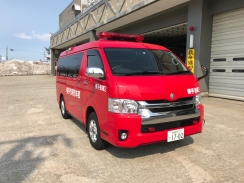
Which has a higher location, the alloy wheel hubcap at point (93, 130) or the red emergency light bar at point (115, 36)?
the red emergency light bar at point (115, 36)

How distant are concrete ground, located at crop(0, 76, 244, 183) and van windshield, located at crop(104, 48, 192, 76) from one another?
1385 mm

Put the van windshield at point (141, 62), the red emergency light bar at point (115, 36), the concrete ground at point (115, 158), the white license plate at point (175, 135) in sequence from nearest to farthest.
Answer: the concrete ground at point (115, 158)
the white license plate at point (175, 135)
the van windshield at point (141, 62)
the red emergency light bar at point (115, 36)

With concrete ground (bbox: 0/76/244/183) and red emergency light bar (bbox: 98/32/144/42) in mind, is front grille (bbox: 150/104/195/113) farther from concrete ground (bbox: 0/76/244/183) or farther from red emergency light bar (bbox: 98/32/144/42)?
red emergency light bar (bbox: 98/32/144/42)

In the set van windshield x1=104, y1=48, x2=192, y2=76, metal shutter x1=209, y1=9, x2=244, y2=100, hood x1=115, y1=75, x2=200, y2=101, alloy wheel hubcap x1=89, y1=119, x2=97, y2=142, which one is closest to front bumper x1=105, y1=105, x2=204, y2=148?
hood x1=115, y1=75, x2=200, y2=101

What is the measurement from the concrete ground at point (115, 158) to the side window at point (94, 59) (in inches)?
60.4

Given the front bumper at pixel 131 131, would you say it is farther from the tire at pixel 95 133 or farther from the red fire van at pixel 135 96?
the tire at pixel 95 133

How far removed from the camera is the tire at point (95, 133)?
3773mm

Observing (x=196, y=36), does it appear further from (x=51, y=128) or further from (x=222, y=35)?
(x=51, y=128)

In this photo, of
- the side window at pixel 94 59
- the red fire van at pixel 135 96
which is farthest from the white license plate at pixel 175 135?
the side window at pixel 94 59

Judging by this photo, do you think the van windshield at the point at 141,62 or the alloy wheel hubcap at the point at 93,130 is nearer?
the van windshield at the point at 141,62

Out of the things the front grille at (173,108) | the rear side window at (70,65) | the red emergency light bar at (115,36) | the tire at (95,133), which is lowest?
the tire at (95,133)

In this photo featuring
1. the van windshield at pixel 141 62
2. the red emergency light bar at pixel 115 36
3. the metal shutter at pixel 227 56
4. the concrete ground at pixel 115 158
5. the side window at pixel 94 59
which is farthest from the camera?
the metal shutter at pixel 227 56

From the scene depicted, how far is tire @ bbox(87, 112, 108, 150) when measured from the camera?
377 cm

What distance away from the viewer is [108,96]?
10.9ft
